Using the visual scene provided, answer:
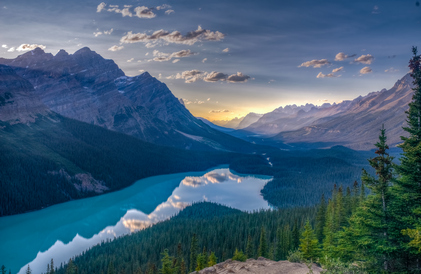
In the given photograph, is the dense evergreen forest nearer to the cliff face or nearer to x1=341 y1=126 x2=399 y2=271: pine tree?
the cliff face

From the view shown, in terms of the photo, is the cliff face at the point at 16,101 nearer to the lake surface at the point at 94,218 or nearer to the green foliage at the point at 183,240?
the lake surface at the point at 94,218

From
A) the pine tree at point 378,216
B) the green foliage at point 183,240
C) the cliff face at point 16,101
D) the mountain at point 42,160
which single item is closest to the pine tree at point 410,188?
the pine tree at point 378,216

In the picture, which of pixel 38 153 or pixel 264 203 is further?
pixel 38 153

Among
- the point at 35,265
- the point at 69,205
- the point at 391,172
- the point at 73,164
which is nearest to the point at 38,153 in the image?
the point at 73,164

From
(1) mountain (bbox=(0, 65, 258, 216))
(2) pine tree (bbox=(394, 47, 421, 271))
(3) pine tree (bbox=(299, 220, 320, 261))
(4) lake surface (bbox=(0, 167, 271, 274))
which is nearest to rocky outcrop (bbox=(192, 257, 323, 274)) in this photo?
(2) pine tree (bbox=(394, 47, 421, 271))

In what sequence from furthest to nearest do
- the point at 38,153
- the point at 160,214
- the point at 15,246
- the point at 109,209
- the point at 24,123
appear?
the point at 24,123 < the point at 38,153 < the point at 109,209 < the point at 160,214 < the point at 15,246

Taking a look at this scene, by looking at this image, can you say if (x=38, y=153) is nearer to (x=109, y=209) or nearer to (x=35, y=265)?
(x=109, y=209)
